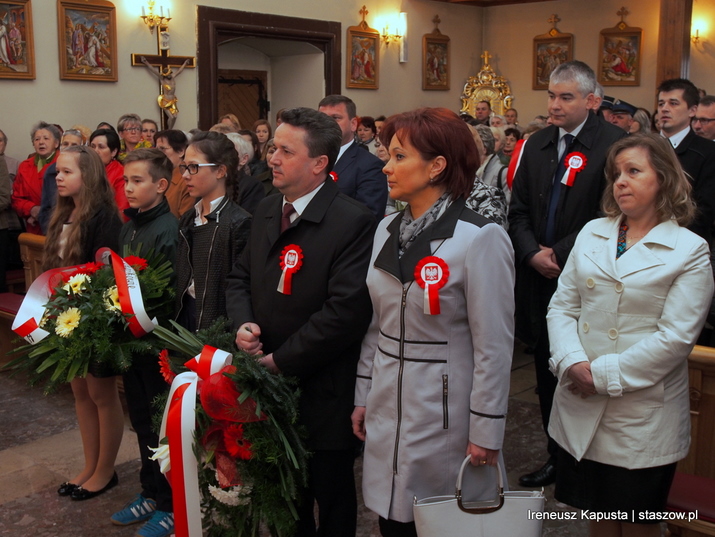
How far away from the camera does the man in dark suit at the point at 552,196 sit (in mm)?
3396

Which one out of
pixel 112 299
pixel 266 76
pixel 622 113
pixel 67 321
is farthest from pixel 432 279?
pixel 266 76

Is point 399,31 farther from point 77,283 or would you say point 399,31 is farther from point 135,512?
point 135,512

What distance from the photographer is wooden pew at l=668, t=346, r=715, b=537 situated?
2686 mm

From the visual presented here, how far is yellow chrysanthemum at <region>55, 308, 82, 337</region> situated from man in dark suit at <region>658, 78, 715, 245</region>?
2499mm

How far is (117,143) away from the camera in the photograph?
19.6ft

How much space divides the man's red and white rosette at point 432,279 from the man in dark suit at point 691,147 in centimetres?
149

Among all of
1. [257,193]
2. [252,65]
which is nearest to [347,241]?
[257,193]

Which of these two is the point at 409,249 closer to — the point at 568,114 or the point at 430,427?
the point at 430,427

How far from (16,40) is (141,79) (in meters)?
1.64

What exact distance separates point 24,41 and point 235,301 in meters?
7.15

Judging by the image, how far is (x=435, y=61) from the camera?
1391 cm

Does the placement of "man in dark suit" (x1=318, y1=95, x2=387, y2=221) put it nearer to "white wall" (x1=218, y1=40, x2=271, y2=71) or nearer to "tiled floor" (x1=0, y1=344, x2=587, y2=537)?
"tiled floor" (x1=0, y1=344, x2=587, y2=537)

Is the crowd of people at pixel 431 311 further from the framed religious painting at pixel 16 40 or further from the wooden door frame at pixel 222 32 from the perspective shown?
the wooden door frame at pixel 222 32

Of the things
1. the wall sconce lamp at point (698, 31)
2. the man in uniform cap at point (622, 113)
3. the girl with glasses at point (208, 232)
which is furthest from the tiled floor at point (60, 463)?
the wall sconce lamp at point (698, 31)
